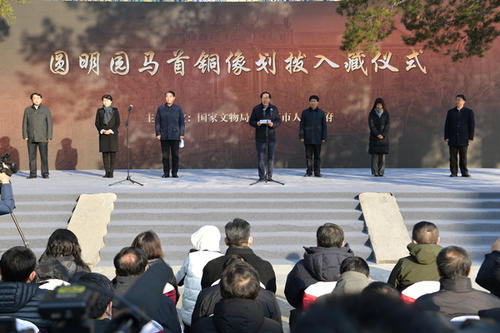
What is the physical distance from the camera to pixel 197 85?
13008 millimetres

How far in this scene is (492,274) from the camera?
3.23 metres

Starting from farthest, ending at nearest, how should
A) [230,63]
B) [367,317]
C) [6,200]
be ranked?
[230,63] < [6,200] < [367,317]

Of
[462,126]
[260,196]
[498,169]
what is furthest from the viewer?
[498,169]

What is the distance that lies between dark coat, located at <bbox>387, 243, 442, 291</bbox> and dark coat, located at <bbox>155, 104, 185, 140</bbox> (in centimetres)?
680

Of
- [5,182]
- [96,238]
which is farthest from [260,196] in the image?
[5,182]

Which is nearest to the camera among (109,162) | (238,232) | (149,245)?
(149,245)

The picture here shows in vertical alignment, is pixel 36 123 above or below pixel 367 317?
above

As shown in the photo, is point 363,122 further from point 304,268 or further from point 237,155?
point 304,268

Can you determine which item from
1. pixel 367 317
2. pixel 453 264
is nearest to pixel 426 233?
pixel 453 264

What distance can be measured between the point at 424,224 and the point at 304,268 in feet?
3.13

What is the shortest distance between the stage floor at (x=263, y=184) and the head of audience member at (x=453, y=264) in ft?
17.6

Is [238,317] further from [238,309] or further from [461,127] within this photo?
[461,127]

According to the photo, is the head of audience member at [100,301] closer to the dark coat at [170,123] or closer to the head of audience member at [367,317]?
the head of audience member at [367,317]

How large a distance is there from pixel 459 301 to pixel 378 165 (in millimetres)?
8255
